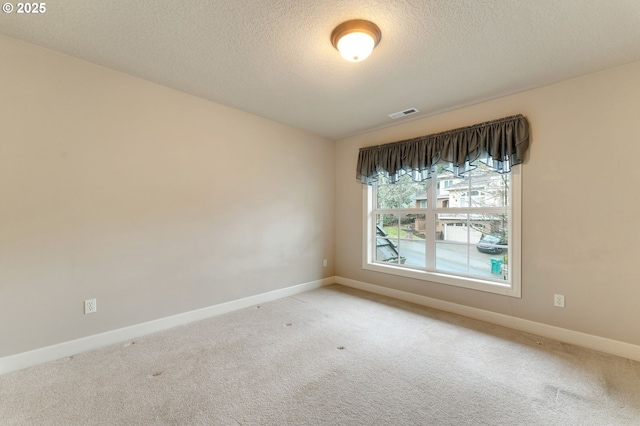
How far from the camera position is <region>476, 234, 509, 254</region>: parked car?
297cm

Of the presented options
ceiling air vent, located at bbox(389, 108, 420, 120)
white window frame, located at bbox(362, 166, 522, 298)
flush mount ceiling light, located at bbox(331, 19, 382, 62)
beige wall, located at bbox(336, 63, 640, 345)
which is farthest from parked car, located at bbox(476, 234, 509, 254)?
flush mount ceiling light, located at bbox(331, 19, 382, 62)

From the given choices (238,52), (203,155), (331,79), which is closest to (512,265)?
(331,79)

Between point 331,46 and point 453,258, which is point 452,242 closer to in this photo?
point 453,258

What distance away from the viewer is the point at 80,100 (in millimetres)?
2258

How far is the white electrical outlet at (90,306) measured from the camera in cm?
228

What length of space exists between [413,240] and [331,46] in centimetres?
261

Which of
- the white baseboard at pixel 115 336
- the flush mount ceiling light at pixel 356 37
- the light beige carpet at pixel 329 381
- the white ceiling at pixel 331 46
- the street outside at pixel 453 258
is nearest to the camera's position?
the light beige carpet at pixel 329 381

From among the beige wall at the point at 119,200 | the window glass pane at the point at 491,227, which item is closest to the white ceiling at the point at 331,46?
the beige wall at the point at 119,200

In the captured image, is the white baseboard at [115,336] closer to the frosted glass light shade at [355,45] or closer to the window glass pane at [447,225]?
the window glass pane at [447,225]

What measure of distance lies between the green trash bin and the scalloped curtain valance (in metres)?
0.97

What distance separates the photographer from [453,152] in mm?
3123

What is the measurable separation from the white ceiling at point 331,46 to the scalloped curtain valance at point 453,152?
1.25ft

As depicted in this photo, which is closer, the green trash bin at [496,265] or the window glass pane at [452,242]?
the green trash bin at [496,265]

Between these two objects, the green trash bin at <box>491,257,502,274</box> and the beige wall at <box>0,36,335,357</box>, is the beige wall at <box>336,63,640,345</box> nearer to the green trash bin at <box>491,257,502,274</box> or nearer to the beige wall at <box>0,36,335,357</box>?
the green trash bin at <box>491,257,502,274</box>
